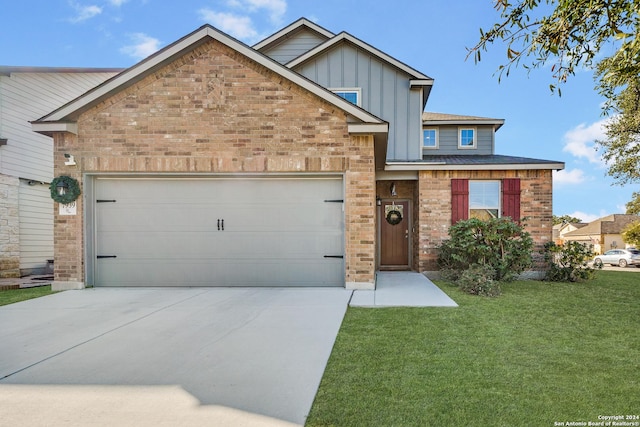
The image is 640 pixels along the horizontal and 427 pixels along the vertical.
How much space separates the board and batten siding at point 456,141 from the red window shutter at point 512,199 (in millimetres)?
3635

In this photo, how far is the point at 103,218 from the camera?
24.2ft

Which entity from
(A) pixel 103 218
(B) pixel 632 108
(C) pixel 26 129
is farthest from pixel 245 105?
(B) pixel 632 108

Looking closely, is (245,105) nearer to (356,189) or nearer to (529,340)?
(356,189)

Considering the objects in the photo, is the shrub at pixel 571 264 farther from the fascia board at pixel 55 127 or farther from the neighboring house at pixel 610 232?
the neighboring house at pixel 610 232

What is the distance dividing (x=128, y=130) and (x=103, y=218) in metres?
1.91

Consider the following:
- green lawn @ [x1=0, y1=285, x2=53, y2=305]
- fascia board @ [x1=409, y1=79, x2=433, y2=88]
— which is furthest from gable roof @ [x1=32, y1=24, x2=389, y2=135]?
fascia board @ [x1=409, y1=79, x2=433, y2=88]

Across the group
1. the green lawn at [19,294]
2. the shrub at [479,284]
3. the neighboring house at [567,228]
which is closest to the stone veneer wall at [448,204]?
the shrub at [479,284]

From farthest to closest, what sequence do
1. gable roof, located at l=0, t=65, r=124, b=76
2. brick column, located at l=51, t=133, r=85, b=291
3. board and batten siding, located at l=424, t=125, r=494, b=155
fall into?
board and batten siding, located at l=424, t=125, r=494, b=155 → gable roof, located at l=0, t=65, r=124, b=76 → brick column, located at l=51, t=133, r=85, b=291

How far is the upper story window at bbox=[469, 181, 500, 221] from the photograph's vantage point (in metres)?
9.78

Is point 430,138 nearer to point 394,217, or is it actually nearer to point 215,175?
point 394,217

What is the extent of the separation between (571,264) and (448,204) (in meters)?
3.31

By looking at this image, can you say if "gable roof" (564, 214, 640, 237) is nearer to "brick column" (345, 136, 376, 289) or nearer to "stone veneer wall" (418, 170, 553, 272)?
"stone veneer wall" (418, 170, 553, 272)

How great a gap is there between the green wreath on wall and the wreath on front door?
807 centimetres

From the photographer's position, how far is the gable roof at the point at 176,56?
6.86m
